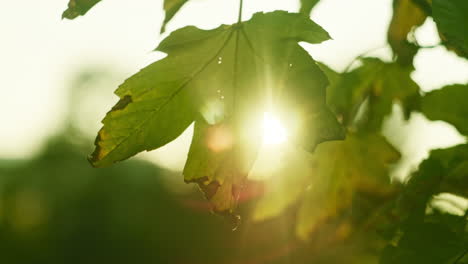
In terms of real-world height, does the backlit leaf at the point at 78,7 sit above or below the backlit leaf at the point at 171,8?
above

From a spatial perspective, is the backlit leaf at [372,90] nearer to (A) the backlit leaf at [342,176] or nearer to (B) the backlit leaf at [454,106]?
→ (A) the backlit leaf at [342,176]


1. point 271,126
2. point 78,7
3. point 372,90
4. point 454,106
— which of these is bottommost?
point 372,90

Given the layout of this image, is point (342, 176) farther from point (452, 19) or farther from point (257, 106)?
point (452, 19)

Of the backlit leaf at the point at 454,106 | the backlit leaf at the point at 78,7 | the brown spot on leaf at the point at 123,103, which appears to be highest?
the backlit leaf at the point at 78,7

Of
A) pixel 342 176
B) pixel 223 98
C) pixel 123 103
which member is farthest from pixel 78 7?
pixel 342 176


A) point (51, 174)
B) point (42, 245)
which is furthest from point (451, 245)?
point (51, 174)

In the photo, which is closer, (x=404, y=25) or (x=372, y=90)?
(x=404, y=25)

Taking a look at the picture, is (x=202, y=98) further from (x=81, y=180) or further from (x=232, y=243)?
(x=81, y=180)

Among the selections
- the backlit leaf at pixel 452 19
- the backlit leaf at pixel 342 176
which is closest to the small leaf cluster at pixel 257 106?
the backlit leaf at pixel 452 19

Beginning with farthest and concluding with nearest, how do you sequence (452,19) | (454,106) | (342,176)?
(342,176), (454,106), (452,19)

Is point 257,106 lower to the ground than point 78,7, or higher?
lower
